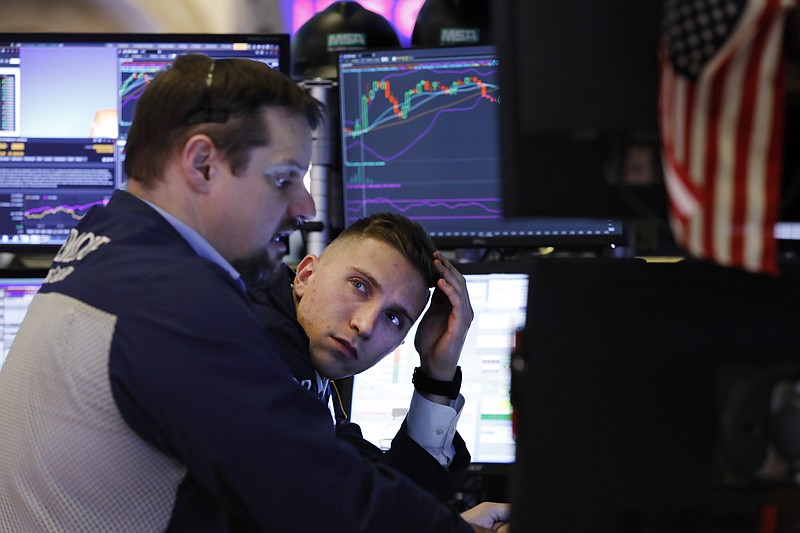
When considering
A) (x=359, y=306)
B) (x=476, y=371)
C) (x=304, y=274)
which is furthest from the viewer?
(x=476, y=371)

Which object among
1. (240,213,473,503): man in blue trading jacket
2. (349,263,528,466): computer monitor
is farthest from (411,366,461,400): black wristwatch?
(349,263,528,466): computer monitor

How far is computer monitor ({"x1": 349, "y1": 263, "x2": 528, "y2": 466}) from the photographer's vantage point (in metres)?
2.02

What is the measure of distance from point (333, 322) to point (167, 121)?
1.58 feet

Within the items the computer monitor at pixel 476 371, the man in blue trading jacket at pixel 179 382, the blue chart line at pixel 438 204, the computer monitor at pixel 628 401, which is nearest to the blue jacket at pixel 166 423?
the man in blue trading jacket at pixel 179 382

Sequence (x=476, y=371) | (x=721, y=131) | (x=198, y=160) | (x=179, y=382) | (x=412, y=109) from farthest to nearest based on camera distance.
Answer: (x=412, y=109), (x=476, y=371), (x=198, y=160), (x=179, y=382), (x=721, y=131)

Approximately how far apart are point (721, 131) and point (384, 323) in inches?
37.5

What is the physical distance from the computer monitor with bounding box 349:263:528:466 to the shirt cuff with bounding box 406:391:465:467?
239 millimetres

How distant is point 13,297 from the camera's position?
2.22m

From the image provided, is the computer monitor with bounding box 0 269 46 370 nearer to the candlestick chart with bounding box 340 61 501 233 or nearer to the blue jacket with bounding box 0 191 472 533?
the candlestick chart with bounding box 340 61 501 233

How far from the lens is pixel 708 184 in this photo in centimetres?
79

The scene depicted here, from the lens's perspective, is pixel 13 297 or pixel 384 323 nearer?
pixel 384 323

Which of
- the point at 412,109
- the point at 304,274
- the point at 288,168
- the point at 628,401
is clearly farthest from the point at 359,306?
the point at 628,401

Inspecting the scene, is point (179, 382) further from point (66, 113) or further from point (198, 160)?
point (66, 113)

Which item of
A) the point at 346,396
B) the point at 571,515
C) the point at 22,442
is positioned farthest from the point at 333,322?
the point at 571,515
